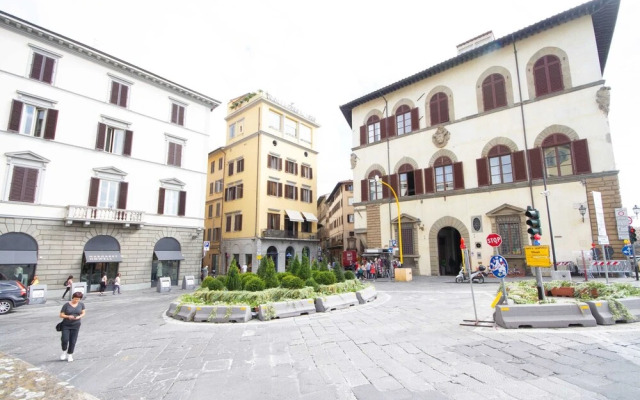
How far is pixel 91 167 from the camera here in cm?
2045

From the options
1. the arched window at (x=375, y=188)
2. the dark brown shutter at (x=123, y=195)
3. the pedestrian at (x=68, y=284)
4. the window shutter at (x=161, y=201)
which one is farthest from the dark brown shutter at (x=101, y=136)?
the arched window at (x=375, y=188)

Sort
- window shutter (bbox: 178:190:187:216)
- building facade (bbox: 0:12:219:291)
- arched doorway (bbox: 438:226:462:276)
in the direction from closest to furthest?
building facade (bbox: 0:12:219:291) < window shutter (bbox: 178:190:187:216) < arched doorway (bbox: 438:226:462:276)

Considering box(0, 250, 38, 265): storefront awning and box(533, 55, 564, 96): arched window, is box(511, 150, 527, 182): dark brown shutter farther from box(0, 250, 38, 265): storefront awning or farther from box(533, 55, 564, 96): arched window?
box(0, 250, 38, 265): storefront awning

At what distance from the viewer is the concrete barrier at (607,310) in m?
7.66

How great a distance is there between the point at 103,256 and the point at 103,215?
2610mm

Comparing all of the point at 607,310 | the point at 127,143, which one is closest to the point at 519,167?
the point at 607,310

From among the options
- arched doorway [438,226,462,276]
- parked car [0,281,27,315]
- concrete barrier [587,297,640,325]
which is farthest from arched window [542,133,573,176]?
parked car [0,281,27,315]

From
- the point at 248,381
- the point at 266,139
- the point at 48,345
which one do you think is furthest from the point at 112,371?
the point at 266,139

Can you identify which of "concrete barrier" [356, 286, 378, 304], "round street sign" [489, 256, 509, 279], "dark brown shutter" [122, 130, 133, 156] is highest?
"dark brown shutter" [122, 130, 133, 156]

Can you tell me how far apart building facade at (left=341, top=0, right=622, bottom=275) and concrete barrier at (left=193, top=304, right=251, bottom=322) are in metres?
15.4

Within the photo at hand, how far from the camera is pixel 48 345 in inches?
309

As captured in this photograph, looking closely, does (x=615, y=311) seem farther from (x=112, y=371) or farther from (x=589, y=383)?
(x=112, y=371)

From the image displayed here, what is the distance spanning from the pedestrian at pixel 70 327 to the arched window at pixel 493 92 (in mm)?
24966

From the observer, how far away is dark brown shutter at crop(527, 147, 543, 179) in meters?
19.9
